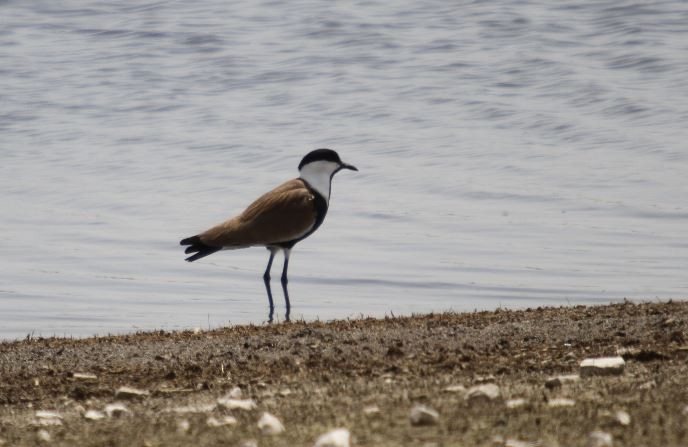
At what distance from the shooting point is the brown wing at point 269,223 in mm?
11398

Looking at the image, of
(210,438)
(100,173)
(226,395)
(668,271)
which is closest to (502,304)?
(668,271)

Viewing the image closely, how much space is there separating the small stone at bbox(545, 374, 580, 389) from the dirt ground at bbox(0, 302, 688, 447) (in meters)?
0.02

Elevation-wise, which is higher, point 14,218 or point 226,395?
point 226,395

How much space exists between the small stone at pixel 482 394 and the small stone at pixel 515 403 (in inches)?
3.3

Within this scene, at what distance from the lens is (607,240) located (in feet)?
46.1

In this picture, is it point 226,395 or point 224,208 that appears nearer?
point 226,395

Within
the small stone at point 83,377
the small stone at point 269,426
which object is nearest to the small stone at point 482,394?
the small stone at point 269,426

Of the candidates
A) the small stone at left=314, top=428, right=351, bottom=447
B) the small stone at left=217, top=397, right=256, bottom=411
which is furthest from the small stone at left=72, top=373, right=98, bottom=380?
the small stone at left=314, top=428, right=351, bottom=447

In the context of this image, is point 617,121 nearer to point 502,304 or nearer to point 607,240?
point 607,240

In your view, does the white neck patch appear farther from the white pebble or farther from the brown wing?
the white pebble

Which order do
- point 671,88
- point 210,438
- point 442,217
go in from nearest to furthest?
point 210,438, point 442,217, point 671,88

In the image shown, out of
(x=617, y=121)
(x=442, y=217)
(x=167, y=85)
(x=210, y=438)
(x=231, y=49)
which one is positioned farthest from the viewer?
(x=231, y=49)

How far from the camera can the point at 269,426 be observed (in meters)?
5.27

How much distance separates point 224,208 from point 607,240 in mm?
5115
